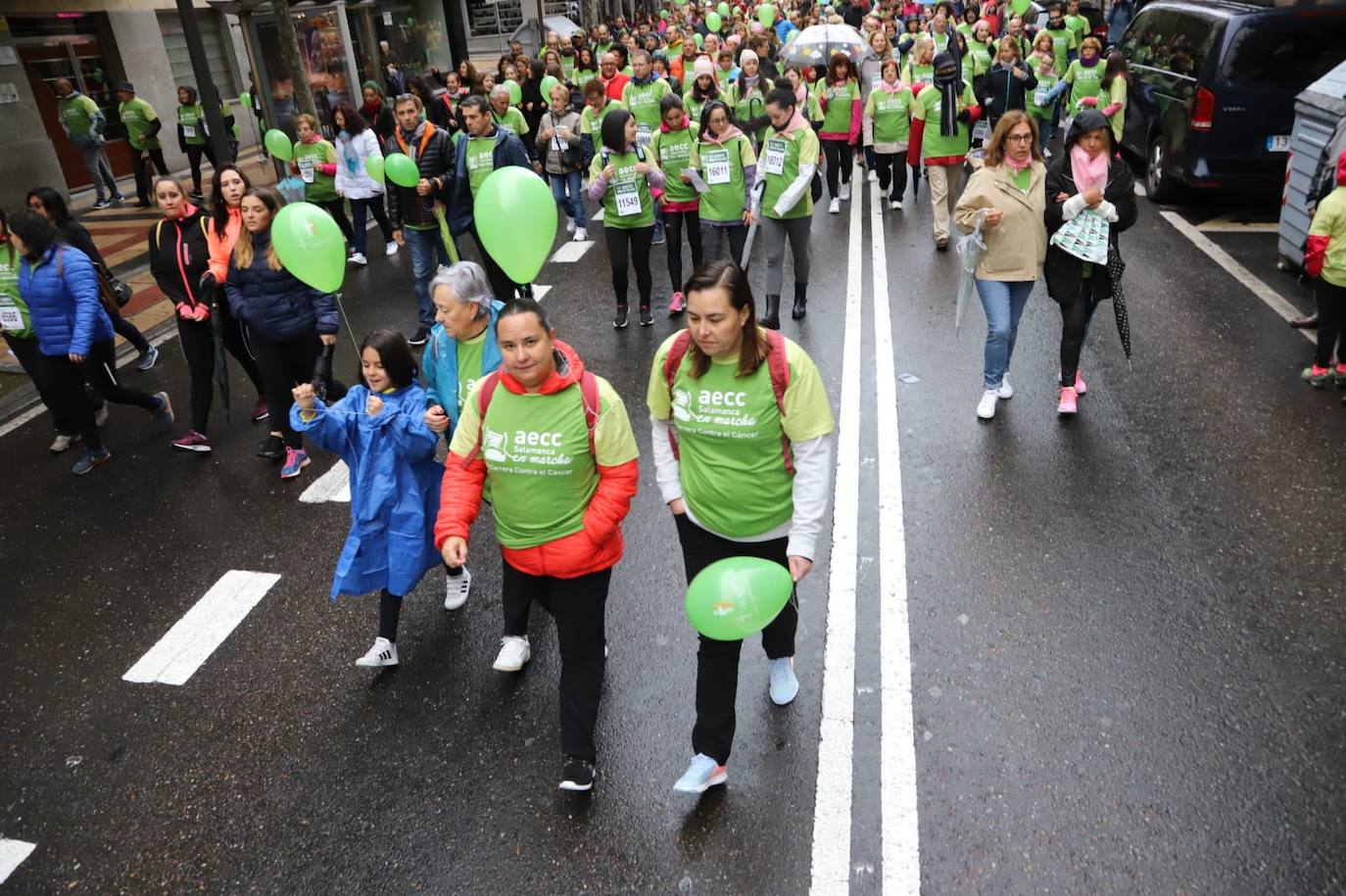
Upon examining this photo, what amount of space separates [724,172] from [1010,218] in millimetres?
2564

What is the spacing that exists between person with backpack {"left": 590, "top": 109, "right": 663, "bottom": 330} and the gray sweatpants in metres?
0.96

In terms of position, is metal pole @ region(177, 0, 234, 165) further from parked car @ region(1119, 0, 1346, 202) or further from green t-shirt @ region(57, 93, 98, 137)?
parked car @ region(1119, 0, 1346, 202)

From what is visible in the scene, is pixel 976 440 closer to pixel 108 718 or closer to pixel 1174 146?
pixel 108 718

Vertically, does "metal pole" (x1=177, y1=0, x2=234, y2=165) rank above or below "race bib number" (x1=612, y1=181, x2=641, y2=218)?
above

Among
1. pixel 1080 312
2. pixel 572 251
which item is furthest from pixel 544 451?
pixel 572 251

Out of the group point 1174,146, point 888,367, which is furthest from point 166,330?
point 1174,146

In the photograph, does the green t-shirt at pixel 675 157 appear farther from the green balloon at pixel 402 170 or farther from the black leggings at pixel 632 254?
the green balloon at pixel 402 170

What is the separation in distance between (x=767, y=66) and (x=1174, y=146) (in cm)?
486

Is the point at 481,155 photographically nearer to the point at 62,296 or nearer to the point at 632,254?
the point at 632,254

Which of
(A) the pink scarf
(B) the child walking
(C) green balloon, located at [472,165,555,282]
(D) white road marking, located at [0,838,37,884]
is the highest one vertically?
(C) green balloon, located at [472,165,555,282]

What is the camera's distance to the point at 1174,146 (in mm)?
10836

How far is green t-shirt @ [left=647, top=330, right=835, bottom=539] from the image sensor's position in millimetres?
3184

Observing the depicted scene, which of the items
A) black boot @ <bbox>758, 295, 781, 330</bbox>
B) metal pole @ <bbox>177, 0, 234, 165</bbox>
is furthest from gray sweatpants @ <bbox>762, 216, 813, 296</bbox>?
metal pole @ <bbox>177, 0, 234, 165</bbox>

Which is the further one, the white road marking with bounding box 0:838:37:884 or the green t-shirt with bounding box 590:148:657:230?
the green t-shirt with bounding box 590:148:657:230
